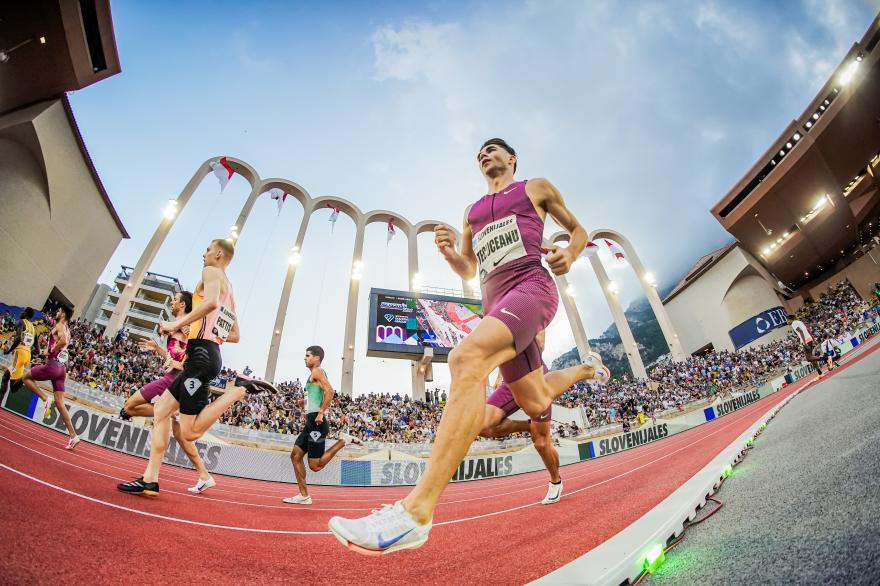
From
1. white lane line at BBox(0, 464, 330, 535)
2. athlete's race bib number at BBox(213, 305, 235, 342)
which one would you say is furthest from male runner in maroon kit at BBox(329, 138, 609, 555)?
athlete's race bib number at BBox(213, 305, 235, 342)

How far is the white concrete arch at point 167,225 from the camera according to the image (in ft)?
59.2

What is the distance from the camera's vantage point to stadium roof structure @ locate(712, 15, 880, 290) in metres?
26.2

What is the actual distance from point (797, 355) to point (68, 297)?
51984 mm

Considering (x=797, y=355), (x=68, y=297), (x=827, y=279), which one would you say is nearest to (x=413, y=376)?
(x=68, y=297)

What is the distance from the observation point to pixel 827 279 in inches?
1496

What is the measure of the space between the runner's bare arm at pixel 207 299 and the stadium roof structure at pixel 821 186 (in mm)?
40461

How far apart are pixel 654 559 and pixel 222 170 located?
2631cm

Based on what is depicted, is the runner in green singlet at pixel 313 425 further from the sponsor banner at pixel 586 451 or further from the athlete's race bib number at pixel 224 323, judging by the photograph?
the sponsor banner at pixel 586 451

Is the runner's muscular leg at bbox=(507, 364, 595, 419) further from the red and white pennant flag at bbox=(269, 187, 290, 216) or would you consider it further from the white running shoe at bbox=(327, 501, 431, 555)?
the red and white pennant flag at bbox=(269, 187, 290, 216)

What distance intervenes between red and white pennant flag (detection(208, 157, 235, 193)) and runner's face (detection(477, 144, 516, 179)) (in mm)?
23313

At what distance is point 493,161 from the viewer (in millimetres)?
2814

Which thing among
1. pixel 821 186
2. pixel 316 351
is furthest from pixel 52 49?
pixel 821 186

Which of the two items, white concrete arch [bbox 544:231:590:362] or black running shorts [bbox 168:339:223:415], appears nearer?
black running shorts [bbox 168:339:223:415]

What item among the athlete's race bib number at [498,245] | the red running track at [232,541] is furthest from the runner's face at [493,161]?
the red running track at [232,541]
